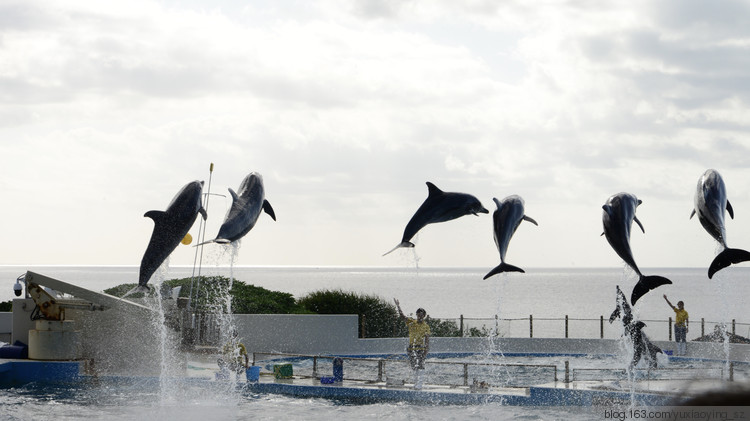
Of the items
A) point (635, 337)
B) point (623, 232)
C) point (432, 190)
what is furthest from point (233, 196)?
point (635, 337)

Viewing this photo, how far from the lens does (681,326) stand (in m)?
24.8

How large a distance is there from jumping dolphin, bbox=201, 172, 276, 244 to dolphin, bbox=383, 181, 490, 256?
2346 mm

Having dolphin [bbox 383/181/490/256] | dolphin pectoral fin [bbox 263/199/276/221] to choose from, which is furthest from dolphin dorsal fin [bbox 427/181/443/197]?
dolphin pectoral fin [bbox 263/199/276/221]

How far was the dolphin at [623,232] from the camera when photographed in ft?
42.0

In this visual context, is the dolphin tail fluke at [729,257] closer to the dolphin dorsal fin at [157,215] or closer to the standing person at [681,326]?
the dolphin dorsal fin at [157,215]

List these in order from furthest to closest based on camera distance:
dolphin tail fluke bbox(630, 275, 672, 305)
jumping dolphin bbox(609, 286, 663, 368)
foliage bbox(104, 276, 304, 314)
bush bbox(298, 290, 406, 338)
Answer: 1. foliage bbox(104, 276, 304, 314)
2. bush bbox(298, 290, 406, 338)
3. jumping dolphin bbox(609, 286, 663, 368)
4. dolphin tail fluke bbox(630, 275, 672, 305)

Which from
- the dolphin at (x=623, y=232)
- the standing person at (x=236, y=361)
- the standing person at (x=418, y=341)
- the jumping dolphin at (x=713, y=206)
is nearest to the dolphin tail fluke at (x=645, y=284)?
the dolphin at (x=623, y=232)

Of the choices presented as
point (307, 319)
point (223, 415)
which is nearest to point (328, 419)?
point (223, 415)

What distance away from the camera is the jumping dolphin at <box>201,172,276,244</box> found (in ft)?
38.7

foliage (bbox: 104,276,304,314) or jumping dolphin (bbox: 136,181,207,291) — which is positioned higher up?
jumping dolphin (bbox: 136,181,207,291)

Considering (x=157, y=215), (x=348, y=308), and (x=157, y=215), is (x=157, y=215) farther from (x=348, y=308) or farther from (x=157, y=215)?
(x=348, y=308)

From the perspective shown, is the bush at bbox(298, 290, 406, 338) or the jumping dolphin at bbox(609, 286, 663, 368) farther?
the bush at bbox(298, 290, 406, 338)

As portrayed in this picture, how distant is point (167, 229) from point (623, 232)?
7187 mm

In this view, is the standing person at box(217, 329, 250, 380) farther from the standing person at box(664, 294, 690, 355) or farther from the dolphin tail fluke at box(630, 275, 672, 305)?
the standing person at box(664, 294, 690, 355)
